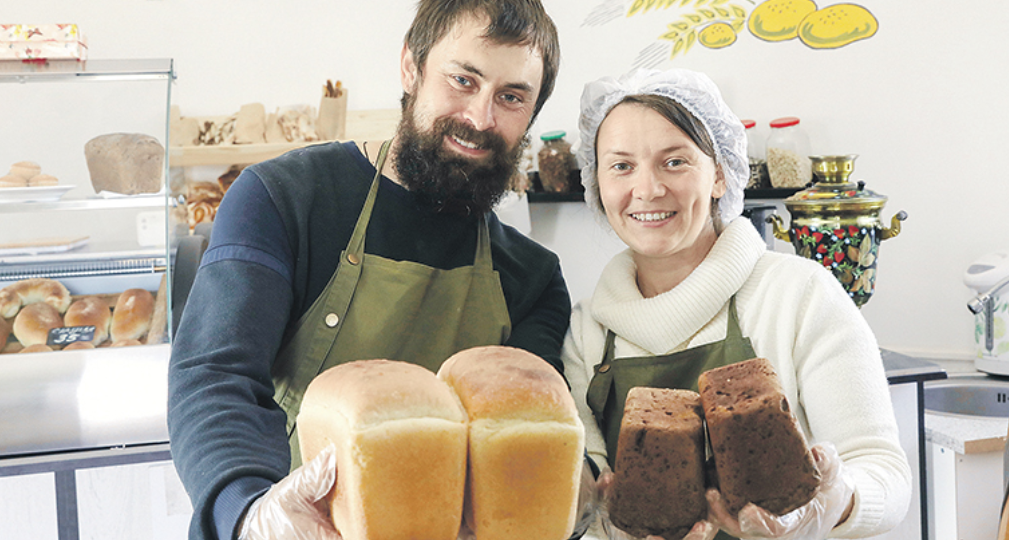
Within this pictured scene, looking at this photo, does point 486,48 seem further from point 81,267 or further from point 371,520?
point 81,267

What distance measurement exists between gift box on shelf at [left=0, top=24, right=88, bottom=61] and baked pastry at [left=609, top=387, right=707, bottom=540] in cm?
206

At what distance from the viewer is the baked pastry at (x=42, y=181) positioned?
6.89 feet

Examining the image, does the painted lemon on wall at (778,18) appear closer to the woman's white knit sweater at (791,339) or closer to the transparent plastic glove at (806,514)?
the woman's white knit sweater at (791,339)

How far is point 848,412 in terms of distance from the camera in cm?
119

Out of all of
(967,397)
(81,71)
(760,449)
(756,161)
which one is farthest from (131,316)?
(967,397)

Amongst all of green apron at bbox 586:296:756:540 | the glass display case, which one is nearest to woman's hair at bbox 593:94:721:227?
green apron at bbox 586:296:756:540

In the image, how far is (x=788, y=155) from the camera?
9.09ft

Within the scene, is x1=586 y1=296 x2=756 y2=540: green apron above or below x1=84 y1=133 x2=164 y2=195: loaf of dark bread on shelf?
below

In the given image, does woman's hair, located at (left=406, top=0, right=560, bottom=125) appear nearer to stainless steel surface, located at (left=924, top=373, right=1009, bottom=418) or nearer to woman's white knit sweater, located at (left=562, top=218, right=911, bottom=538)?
woman's white knit sweater, located at (left=562, top=218, right=911, bottom=538)

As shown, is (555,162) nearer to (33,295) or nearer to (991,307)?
(991,307)

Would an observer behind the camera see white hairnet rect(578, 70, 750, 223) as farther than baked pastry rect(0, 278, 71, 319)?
No

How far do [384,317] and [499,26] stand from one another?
1.84 ft

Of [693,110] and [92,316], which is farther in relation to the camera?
[92,316]

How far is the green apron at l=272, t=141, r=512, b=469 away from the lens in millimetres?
1274
